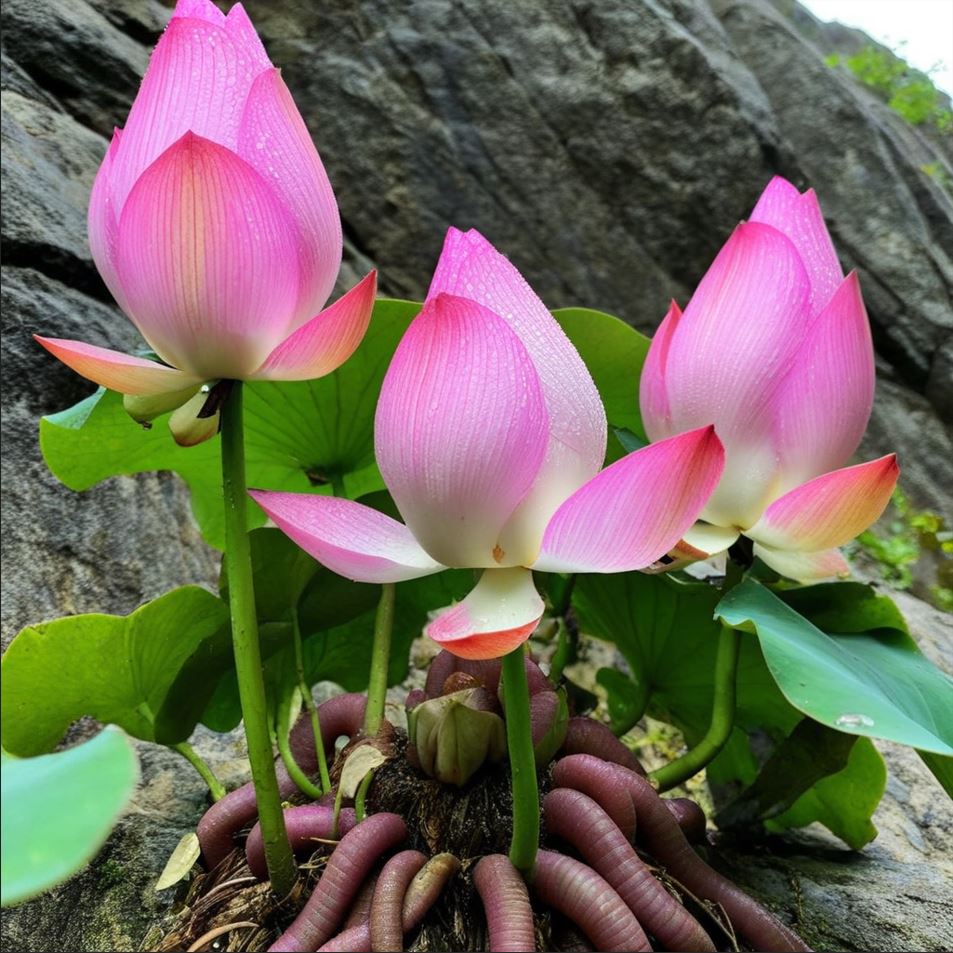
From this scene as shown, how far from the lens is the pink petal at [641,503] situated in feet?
0.98

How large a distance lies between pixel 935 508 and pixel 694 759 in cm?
228

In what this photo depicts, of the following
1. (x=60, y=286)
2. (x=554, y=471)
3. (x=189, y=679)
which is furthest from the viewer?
(x=60, y=286)

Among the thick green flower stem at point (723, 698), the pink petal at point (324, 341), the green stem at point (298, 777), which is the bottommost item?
the green stem at point (298, 777)

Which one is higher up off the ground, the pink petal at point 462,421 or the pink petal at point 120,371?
the pink petal at point 462,421

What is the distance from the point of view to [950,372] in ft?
7.98

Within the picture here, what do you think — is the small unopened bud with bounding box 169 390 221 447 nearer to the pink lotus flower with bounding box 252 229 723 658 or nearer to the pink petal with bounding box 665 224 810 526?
the pink lotus flower with bounding box 252 229 723 658

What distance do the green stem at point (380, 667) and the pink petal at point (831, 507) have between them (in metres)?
0.24

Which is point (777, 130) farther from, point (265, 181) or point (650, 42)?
point (265, 181)

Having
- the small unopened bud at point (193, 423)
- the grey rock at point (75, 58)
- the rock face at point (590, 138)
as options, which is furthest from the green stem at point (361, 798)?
the grey rock at point (75, 58)

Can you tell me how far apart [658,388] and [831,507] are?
4.7 inches

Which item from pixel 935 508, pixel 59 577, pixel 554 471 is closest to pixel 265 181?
pixel 554 471

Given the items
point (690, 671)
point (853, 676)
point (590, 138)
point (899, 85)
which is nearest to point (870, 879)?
point (690, 671)

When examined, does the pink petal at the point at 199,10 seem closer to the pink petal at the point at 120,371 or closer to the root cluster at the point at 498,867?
the pink petal at the point at 120,371

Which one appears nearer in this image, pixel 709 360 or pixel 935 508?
pixel 709 360
